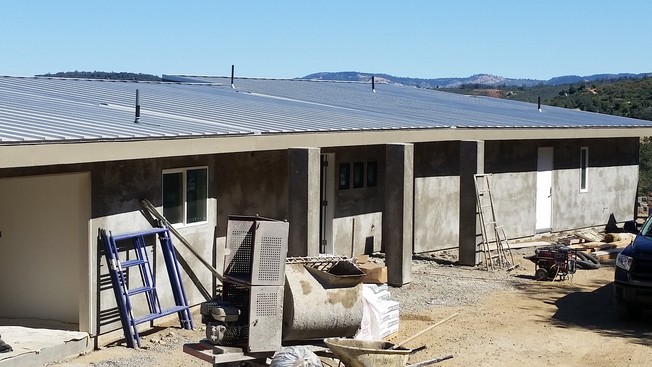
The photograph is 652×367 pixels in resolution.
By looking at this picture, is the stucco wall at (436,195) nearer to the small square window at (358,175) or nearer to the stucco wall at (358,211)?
the stucco wall at (358,211)

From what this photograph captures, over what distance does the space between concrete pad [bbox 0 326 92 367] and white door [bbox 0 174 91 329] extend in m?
0.40

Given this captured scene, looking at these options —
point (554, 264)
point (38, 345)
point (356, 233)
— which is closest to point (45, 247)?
point (38, 345)

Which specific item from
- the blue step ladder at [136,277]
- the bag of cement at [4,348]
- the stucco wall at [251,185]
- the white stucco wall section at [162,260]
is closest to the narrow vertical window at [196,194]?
the white stucco wall section at [162,260]

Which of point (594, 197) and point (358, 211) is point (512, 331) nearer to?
point (358, 211)

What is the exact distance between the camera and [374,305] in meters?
13.2

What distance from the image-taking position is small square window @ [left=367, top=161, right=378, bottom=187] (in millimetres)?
21016

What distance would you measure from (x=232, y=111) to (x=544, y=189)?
9.80 m

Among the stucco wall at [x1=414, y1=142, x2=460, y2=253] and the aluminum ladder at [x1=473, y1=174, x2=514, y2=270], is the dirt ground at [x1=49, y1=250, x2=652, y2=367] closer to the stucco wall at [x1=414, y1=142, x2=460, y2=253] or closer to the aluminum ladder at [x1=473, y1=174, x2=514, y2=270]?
the aluminum ladder at [x1=473, y1=174, x2=514, y2=270]

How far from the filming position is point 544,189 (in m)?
25.1

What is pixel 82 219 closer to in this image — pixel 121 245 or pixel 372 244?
pixel 121 245

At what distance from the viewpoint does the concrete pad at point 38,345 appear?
11.8m

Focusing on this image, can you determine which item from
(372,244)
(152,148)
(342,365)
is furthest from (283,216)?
(342,365)

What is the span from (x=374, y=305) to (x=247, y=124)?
465 centimetres

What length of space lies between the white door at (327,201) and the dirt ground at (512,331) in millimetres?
1936
